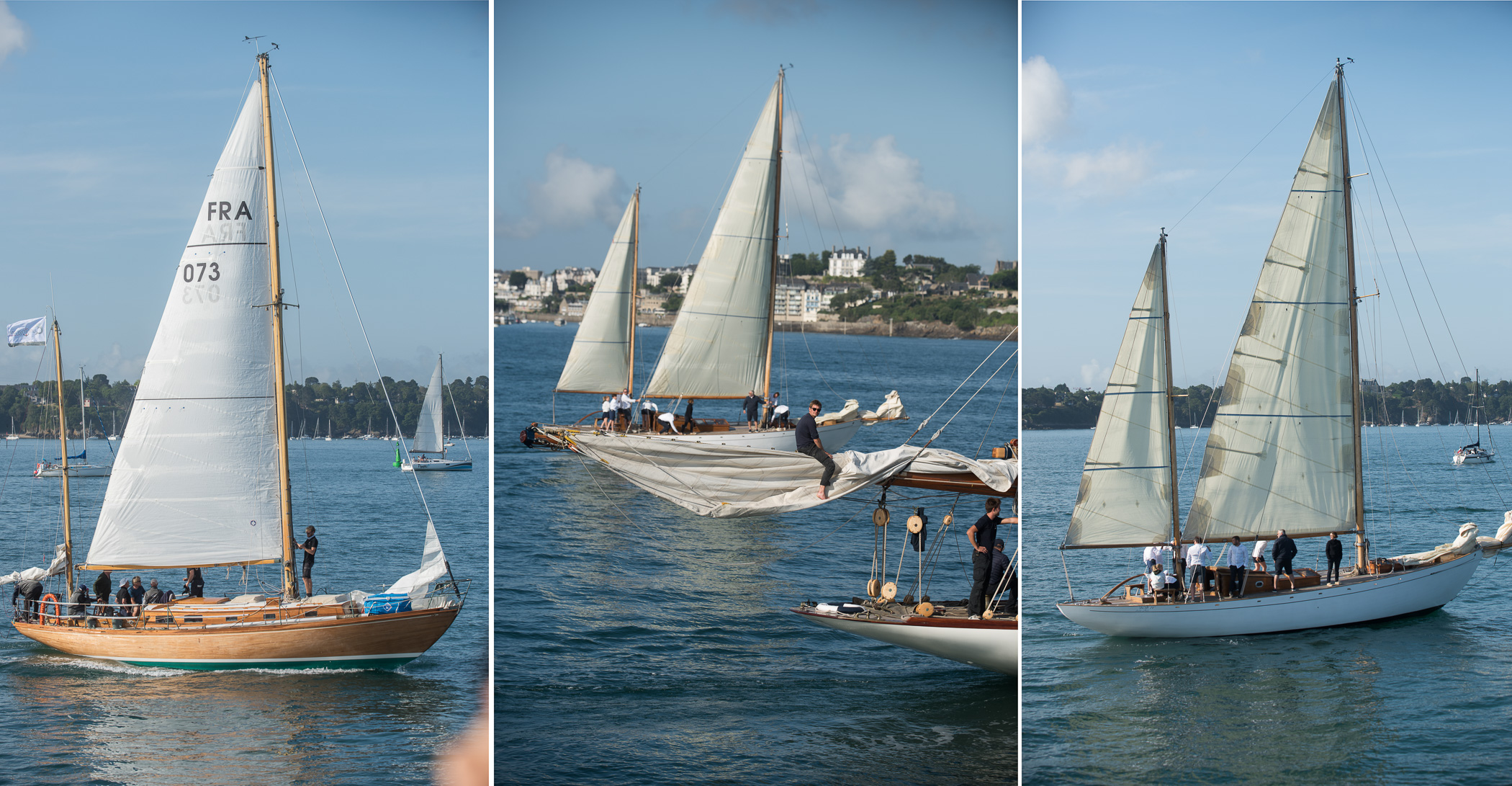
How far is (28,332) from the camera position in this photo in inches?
700

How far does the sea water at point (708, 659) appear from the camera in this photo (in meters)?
10.4

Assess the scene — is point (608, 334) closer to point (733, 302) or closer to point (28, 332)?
point (733, 302)

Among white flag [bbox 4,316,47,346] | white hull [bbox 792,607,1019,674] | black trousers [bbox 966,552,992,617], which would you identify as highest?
white flag [bbox 4,316,47,346]

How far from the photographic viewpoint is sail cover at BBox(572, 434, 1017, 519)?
999 centimetres

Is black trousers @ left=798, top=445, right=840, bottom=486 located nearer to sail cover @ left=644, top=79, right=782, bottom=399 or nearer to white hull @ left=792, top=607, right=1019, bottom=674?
white hull @ left=792, top=607, right=1019, bottom=674

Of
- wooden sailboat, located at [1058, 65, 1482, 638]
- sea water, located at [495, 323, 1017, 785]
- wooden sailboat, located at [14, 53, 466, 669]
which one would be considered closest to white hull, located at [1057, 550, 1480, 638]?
wooden sailboat, located at [1058, 65, 1482, 638]

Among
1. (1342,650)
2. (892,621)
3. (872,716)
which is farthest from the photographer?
(1342,650)

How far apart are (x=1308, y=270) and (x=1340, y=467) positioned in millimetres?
3232

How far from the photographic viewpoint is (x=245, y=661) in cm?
1602

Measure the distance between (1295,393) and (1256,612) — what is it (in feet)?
11.7

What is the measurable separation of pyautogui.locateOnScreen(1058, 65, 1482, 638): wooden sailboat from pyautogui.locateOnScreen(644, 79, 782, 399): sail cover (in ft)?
38.4

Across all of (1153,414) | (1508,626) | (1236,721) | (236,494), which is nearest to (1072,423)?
(1508,626)

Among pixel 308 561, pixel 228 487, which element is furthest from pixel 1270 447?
pixel 228 487

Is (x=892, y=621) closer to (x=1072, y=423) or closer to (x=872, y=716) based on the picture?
(x=872, y=716)
